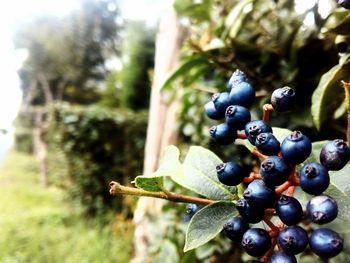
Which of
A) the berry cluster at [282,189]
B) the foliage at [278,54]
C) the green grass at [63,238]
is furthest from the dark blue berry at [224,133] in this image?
the green grass at [63,238]

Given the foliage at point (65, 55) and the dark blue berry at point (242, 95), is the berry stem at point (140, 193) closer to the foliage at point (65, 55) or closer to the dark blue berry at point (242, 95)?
the dark blue berry at point (242, 95)

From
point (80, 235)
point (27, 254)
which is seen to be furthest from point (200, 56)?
point (80, 235)

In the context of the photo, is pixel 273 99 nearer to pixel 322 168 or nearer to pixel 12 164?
pixel 322 168

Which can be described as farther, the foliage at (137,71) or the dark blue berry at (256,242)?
the foliage at (137,71)

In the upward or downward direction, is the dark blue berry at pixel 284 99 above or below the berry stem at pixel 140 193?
above

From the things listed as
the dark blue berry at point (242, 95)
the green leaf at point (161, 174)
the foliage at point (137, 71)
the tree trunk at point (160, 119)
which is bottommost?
the foliage at point (137, 71)

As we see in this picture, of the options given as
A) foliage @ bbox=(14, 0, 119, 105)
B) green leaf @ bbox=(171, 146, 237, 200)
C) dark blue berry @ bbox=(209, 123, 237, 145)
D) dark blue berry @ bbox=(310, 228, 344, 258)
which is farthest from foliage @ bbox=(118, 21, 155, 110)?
foliage @ bbox=(14, 0, 119, 105)

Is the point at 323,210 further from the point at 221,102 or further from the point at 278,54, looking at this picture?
the point at 278,54
